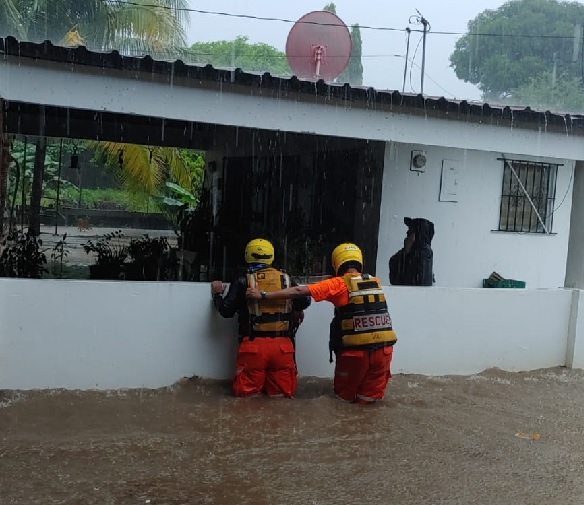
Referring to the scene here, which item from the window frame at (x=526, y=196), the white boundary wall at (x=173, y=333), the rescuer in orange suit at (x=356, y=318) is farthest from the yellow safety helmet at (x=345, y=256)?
the window frame at (x=526, y=196)

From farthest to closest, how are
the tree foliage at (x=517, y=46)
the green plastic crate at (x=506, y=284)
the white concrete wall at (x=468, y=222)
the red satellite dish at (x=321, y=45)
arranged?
1. the tree foliage at (x=517, y=46)
2. the green plastic crate at (x=506, y=284)
3. the white concrete wall at (x=468, y=222)
4. the red satellite dish at (x=321, y=45)

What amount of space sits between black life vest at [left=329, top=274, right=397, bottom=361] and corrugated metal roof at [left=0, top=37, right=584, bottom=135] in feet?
6.00

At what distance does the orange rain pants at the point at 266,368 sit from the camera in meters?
6.18

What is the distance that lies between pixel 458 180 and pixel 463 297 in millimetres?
3381

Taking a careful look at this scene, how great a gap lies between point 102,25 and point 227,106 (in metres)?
11.0

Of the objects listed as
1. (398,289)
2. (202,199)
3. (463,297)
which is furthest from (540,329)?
(202,199)

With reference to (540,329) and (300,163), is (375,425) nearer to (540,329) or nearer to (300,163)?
(540,329)

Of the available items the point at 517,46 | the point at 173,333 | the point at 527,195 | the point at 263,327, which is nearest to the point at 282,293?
the point at 263,327

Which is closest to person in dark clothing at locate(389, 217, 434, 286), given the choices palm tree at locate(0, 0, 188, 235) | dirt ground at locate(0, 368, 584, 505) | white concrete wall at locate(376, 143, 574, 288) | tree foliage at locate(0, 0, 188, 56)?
white concrete wall at locate(376, 143, 574, 288)

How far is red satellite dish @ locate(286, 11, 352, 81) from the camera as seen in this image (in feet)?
28.9

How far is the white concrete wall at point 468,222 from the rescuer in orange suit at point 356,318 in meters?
4.04

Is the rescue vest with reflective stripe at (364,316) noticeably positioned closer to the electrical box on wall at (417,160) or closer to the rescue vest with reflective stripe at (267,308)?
the rescue vest with reflective stripe at (267,308)

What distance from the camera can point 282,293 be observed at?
6.07 meters

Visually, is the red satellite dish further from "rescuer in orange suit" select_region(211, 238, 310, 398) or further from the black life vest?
the black life vest
